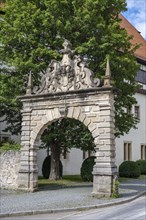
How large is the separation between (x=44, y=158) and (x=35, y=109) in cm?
993

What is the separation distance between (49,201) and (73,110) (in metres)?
4.55

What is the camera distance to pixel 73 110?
676 inches

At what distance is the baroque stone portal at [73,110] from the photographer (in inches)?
636

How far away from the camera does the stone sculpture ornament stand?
17.1m

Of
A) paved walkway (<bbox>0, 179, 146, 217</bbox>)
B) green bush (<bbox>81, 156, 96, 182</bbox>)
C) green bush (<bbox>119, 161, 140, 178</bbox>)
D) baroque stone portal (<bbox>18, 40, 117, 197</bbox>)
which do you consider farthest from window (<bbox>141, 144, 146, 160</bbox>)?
baroque stone portal (<bbox>18, 40, 117, 197</bbox>)

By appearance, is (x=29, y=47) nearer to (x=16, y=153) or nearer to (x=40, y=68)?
(x=40, y=68)

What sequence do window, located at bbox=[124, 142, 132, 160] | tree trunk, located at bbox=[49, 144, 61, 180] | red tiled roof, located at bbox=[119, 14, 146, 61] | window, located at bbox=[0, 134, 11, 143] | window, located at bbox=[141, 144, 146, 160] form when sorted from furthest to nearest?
red tiled roof, located at bbox=[119, 14, 146, 61], window, located at bbox=[141, 144, 146, 160], window, located at bbox=[124, 142, 132, 160], window, located at bbox=[0, 134, 11, 143], tree trunk, located at bbox=[49, 144, 61, 180]

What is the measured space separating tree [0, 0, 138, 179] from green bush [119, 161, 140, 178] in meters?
8.48

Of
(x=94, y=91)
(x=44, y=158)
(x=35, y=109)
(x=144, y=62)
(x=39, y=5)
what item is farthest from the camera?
(x=144, y=62)

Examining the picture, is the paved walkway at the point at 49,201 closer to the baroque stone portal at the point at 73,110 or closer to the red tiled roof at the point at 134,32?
the baroque stone portal at the point at 73,110

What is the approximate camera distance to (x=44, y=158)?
27.5 metres

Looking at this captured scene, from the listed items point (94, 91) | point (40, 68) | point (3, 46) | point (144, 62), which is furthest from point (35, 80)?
point (144, 62)

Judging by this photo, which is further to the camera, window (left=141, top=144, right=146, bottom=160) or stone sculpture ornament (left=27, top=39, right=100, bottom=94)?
window (left=141, top=144, right=146, bottom=160)

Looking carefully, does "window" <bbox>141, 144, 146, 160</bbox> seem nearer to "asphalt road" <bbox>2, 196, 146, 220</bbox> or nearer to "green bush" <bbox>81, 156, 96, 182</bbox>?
"green bush" <bbox>81, 156, 96, 182</bbox>
